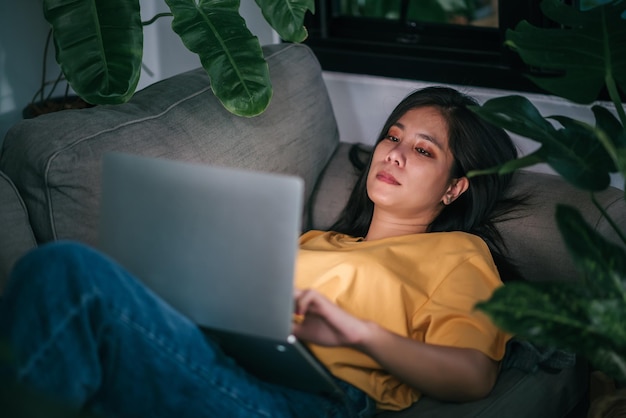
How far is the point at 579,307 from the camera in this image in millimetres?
1194

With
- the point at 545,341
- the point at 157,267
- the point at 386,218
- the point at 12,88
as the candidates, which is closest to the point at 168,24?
the point at 12,88

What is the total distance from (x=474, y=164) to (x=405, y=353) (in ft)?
1.77

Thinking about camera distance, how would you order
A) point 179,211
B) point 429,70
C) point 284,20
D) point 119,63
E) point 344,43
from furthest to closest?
point 344,43
point 429,70
point 284,20
point 119,63
point 179,211

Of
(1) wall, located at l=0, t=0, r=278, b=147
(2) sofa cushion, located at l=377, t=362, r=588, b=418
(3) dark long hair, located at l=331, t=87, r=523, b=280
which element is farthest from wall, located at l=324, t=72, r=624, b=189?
(2) sofa cushion, located at l=377, t=362, r=588, b=418

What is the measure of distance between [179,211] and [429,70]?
141cm

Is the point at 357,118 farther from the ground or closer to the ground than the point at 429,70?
closer to the ground

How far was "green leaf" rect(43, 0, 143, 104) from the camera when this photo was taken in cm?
181

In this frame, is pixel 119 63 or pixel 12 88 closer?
pixel 119 63

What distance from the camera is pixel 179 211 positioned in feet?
4.18

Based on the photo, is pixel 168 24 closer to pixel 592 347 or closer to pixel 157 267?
pixel 157 267

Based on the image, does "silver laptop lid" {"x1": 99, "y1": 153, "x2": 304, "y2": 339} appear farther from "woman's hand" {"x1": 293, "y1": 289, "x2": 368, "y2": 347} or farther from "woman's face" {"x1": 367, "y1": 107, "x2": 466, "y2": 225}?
"woman's face" {"x1": 367, "y1": 107, "x2": 466, "y2": 225}

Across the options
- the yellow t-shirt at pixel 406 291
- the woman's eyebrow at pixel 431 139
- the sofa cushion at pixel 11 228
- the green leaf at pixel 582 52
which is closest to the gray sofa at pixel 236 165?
the sofa cushion at pixel 11 228

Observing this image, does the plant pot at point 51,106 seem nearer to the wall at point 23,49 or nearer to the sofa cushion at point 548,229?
the wall at point 23,49

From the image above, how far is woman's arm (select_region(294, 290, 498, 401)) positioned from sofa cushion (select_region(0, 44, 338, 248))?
0.55 m
